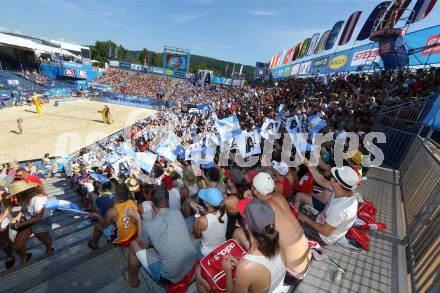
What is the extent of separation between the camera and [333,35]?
26953mm

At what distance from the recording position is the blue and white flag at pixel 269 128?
26.7 ft

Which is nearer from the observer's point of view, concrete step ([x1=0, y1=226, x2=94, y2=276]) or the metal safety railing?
the metal safety railing

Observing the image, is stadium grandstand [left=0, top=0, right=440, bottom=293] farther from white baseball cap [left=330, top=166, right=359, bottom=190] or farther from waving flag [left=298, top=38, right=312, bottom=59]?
waving flag [left=298, top=38, right=312, bottom=59]

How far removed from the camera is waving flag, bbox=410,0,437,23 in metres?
14.3

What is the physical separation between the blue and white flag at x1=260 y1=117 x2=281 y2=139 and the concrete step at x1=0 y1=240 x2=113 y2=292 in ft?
18.4

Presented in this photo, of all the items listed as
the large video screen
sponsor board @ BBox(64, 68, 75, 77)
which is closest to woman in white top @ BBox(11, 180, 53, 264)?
sponsor board @ BBox(64, 68, 75, 77)

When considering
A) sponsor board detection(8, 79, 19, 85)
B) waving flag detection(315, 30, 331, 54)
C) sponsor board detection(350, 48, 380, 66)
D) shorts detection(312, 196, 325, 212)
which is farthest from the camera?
sponsor board detection(8, 79, 19, 85)

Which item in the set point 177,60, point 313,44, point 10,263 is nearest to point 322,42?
point 313,44

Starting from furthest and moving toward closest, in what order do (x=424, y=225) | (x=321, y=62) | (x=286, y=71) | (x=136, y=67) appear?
(x=136, y=67) → (x=286, y=71) → (x=321, y=62) → (x=424, y=225)

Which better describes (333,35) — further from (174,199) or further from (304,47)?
(174,199)

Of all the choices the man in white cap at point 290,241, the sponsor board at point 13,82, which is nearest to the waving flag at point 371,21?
the man in white cap at point 290,241

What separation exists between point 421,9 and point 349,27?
10.3 meters

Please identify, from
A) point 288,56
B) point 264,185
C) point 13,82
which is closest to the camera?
point 264,185

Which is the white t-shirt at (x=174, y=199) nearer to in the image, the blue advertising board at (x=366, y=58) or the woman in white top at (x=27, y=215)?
the woman in white top at (x=27, y=215)
